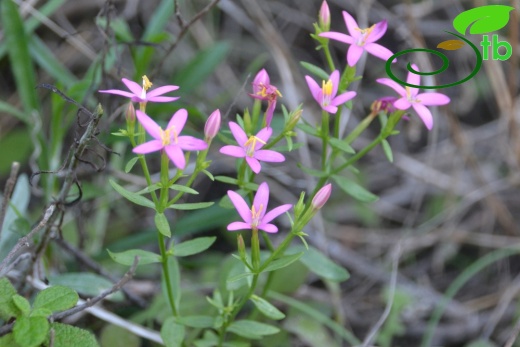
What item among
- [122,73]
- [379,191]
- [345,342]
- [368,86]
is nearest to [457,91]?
[368,86]

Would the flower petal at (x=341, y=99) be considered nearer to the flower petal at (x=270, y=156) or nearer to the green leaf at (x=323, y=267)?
the flower petal at (x=270, y=156)

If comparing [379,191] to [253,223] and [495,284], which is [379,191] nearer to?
[495,284]

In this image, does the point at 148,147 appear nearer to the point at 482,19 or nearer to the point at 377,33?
the point at 377,33

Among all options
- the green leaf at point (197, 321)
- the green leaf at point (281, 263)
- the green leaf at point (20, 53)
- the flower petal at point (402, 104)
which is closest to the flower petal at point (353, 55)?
the flower petal at point (402, 104)

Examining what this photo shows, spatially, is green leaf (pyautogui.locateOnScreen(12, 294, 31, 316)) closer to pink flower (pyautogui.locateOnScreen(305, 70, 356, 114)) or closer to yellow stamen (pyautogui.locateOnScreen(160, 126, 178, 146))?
yellow stamen (pyautogui.locateOnScreen(160, 126, 178, 146))

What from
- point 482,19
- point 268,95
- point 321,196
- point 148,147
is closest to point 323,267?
point 321,196
